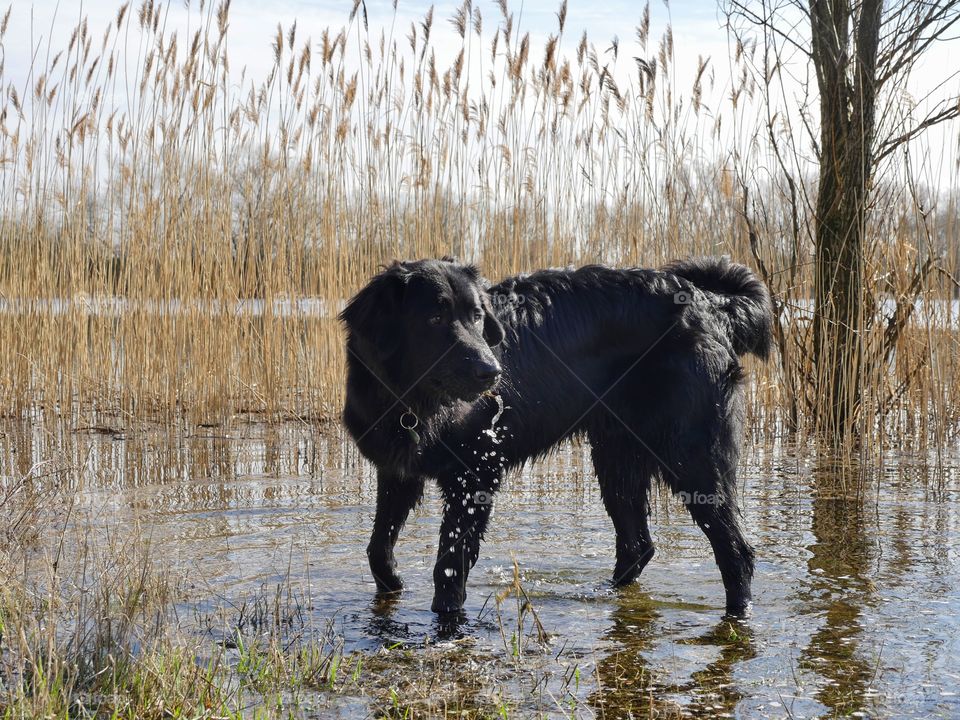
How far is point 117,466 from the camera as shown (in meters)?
5.67

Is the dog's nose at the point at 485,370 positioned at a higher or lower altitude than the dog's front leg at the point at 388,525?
higher

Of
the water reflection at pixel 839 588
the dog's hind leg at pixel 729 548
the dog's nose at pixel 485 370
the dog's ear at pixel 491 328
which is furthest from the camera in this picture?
the dog's ear at pixel 491 328

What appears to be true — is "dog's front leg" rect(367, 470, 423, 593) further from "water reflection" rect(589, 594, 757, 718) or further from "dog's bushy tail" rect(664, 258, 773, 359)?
"dog's bushy tail" rect(664, 258, 773, 359)

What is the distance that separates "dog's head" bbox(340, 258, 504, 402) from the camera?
338 centimetres

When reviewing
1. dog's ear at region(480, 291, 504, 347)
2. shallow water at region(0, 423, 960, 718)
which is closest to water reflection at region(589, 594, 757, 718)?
shallow water at region(0, 423, 960, 718)

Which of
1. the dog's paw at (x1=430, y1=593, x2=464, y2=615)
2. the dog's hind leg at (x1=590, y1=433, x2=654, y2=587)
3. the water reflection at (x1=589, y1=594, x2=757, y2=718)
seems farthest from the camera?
the dog's hind leg at (x1=590, y1=433, x2=654, y2=587)

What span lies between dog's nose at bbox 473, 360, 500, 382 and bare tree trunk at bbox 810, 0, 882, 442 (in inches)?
129

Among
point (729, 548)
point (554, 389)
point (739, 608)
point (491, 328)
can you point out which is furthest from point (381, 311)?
point (739, 608)

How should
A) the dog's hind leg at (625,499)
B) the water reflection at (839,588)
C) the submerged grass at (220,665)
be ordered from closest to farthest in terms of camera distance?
the submerged grass at (220,665), the water reflection at (839,588), the dog's hind leg at (625,499)

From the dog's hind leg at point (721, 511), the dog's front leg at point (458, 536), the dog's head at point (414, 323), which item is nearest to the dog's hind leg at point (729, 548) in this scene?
the dog's hind leg at point (721, 511)

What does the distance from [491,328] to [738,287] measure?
1.18 m

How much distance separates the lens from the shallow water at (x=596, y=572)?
2.71 metres

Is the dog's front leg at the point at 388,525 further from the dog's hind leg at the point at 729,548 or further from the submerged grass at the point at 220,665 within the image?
the dog's hind leg at the point at 729,548

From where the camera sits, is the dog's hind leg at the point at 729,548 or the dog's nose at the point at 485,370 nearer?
the dog's nose at the point at 485,370
